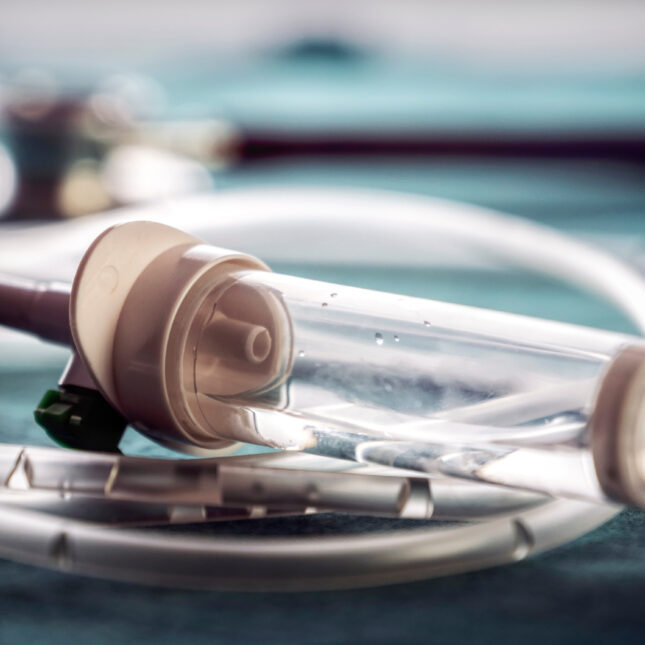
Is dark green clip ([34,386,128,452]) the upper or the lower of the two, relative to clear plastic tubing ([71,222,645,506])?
lower

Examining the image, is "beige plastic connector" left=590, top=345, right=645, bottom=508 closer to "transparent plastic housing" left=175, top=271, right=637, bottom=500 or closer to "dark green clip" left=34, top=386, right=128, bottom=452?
"transparent plastic housing" left=175, top=271, right=637, bottom=500

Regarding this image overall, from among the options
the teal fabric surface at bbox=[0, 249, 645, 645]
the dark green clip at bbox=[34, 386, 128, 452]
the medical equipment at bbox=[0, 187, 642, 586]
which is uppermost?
the dark green clip at bbox=[34, 386, 128, 452]

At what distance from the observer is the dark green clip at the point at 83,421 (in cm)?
30

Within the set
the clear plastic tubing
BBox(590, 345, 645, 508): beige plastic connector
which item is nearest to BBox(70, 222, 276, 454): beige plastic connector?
the clear plastic tubing

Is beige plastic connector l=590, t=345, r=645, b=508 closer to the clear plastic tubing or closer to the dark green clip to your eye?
the clear plastic tubing

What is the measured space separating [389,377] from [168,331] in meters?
0.07

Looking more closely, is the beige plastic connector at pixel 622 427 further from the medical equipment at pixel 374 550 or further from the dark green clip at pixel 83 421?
the dark green clip at pixel 83 421

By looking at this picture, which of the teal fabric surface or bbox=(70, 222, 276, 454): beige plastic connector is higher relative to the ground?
bbox=(70, 222, 276, 454): beige plastic connector

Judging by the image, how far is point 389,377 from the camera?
0.30 meters

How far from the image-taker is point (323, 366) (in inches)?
12.3

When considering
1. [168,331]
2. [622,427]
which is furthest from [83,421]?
[622,427]

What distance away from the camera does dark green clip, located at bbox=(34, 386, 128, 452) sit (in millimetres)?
303

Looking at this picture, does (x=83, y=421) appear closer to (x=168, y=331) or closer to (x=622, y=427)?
(x=168, y=331)

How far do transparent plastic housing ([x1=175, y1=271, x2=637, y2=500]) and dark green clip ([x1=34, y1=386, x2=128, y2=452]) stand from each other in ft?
0.11
